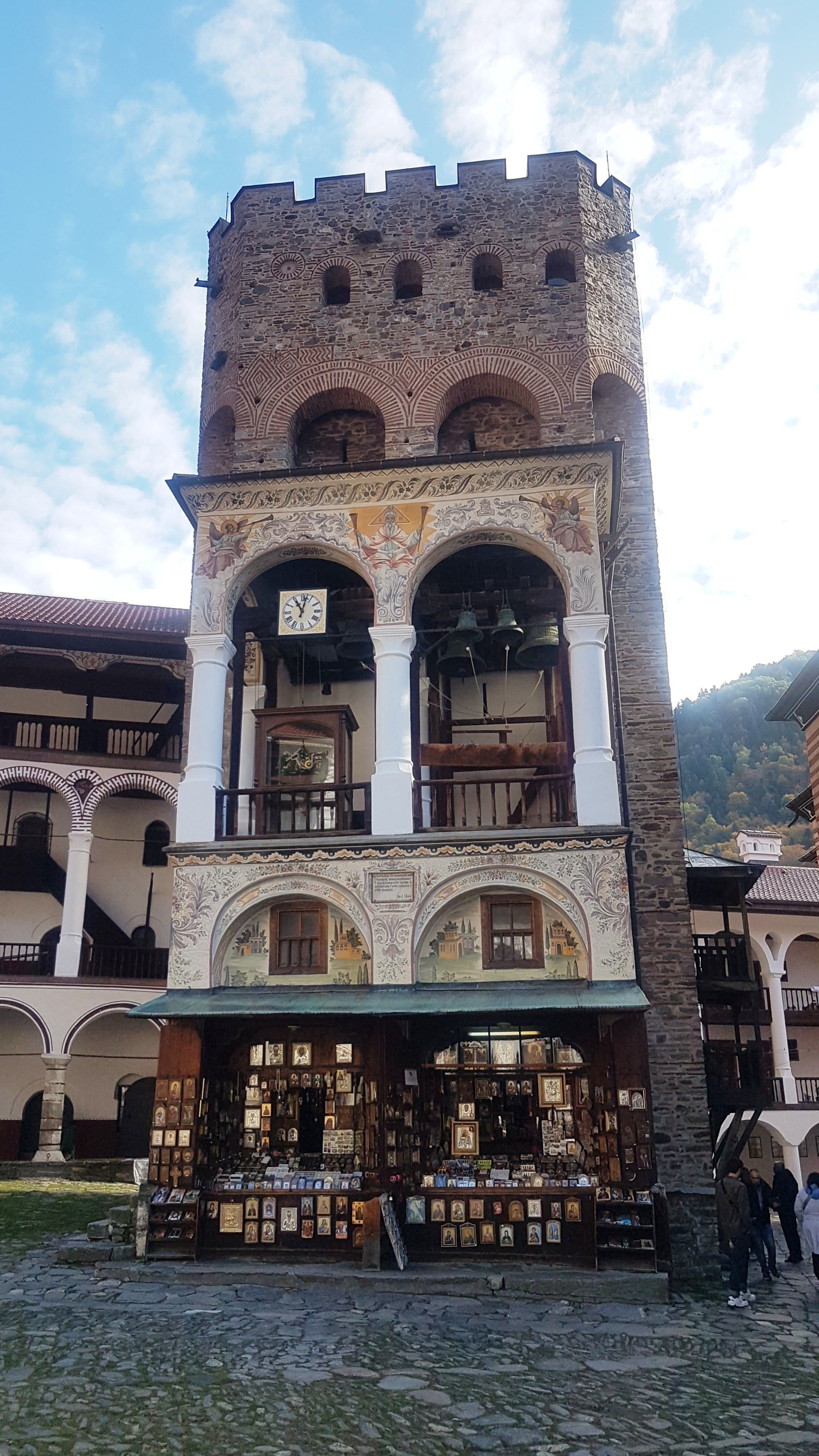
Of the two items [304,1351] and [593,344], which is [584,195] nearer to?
[593,344]

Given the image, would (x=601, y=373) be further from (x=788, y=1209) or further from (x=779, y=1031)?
(x=779, y=1031)

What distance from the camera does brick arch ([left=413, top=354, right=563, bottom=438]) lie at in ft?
50.2

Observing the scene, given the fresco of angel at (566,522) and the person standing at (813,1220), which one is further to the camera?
the fresco of angel at (566,522)

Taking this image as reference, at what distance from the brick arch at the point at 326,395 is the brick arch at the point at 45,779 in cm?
1010

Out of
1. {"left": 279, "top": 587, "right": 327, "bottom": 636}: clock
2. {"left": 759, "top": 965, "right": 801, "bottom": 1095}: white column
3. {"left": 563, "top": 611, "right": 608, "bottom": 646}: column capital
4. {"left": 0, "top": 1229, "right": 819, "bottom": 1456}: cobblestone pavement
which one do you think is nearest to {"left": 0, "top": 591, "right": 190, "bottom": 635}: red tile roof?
{"left": 279, "top": 587, "right": 327, "bottom": 636}: clock

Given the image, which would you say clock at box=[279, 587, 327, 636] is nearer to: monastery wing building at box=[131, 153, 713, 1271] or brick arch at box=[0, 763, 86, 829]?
monastery wing building at box=[131, 153, 713, 1271]

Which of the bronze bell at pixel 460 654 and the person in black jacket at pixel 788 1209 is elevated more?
the bronze bell at pixel 460 654

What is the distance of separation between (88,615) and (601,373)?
1259 centimetres

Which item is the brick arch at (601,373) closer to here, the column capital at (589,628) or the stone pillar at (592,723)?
the column capital at (589,628)

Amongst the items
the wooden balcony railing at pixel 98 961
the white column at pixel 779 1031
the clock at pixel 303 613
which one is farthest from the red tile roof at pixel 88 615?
the white column at pixel 779 1031

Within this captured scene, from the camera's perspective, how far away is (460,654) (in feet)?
45.2

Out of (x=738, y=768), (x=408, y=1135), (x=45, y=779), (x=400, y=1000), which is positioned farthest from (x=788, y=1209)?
(x=738, y=768)

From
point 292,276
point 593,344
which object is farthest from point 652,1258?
point 292,276

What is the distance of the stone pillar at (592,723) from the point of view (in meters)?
12.5
